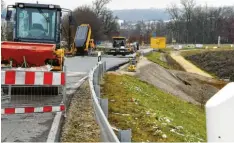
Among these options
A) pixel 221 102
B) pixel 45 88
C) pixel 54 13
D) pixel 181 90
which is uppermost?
pixel 54 13

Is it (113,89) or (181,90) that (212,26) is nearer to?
(181,90)

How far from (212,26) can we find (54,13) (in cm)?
11930

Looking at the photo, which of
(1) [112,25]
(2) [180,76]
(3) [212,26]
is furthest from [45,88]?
(3) [212,26]

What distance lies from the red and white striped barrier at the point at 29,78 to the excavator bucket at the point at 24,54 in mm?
3578

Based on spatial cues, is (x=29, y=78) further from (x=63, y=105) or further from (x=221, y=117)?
(x=221, y=117)

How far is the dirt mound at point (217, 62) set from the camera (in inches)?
2469

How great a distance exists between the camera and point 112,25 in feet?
350

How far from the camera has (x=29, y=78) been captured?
361 inches

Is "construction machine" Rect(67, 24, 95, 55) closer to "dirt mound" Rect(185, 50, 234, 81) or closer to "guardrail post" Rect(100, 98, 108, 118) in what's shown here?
"dirt mound" Rect(185, 50, 234, 81)

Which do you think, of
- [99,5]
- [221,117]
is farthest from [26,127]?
[99,5]

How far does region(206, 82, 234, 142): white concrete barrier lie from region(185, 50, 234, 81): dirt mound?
189 ft

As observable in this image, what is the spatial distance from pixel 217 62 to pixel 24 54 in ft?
196

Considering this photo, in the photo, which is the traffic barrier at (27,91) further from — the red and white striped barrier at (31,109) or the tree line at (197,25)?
the tree line at (197,25)

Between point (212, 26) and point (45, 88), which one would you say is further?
point (212, 26)
